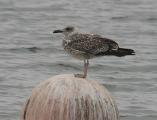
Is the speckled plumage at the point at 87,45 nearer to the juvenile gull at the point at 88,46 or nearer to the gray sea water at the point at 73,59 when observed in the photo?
the juvenile gull at the point at 88,46

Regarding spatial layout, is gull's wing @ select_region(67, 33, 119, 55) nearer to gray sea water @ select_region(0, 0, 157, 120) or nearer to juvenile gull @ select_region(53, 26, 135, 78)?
juvenile gull @ select_region(53, 26, 135, 78)

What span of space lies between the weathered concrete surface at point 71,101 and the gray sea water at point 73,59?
490 centimetres

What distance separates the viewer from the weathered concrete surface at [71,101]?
26.5 feet

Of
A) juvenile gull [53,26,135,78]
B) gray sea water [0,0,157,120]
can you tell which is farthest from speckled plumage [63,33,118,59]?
gray sea water [0,0,157,120]

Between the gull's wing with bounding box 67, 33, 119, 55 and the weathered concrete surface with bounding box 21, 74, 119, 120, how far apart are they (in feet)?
3.21

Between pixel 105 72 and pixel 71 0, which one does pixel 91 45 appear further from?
pixel 71 0

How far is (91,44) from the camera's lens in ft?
30.3

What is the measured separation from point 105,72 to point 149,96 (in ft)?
6.93

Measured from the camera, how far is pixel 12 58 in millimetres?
17656

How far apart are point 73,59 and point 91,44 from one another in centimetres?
831

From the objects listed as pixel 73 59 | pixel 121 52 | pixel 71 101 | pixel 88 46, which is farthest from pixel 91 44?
pixel 73 59

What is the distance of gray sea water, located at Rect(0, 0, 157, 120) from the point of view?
14.6 metres

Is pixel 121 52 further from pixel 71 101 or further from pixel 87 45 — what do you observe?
pixel 71 101

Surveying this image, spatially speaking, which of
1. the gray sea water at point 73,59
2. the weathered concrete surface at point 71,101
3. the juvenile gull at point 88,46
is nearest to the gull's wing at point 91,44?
the juvenile gull at point 88,46
